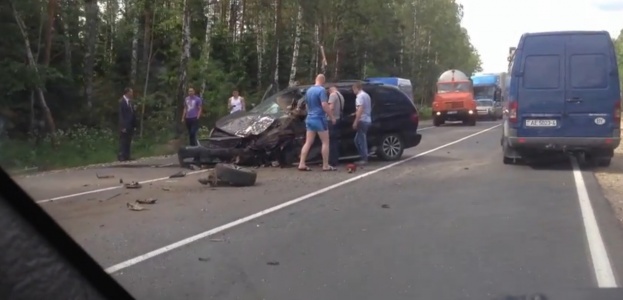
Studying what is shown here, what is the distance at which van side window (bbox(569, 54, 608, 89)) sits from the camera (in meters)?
16.7

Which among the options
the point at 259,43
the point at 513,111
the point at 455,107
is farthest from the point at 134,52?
the point at 513,111

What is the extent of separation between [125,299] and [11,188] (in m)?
0.92

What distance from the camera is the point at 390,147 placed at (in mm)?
19359

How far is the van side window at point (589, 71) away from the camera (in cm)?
1666

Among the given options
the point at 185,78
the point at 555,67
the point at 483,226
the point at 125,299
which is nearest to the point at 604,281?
the point at 483,226

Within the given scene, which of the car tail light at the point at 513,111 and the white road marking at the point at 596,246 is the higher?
the car tail light at the point at 513,111

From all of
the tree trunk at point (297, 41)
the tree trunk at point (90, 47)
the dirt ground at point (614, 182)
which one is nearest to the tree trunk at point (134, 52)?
the tree trunk at point (90, 47)

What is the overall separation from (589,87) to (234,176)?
674 centimetres

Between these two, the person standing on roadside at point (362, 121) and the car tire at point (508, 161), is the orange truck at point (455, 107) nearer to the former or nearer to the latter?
the car tire at point (508, 161)

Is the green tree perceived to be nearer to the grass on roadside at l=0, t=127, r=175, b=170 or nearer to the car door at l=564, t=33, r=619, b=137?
the grass on roadside at l=0, t=127, r=175, b=170

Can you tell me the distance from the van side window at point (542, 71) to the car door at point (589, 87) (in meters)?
0.21

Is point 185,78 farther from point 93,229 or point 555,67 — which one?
point 93,229

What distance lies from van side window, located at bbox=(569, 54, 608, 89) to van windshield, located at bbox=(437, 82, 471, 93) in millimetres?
31308

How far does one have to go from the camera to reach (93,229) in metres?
9.88
